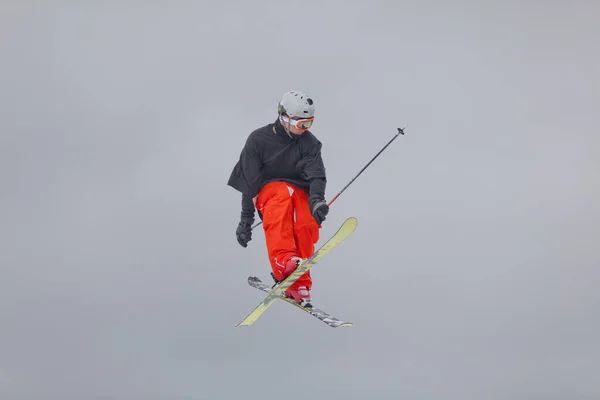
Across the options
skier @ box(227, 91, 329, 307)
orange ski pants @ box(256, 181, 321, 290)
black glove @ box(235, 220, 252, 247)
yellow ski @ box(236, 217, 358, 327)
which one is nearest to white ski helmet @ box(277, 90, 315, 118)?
skier @ box(227, 91, 329, 307)

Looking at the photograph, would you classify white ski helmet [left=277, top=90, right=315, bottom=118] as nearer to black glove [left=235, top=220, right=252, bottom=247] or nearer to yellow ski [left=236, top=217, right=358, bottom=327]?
yellow ski [left=236, top=217, right=358, bottom=327]

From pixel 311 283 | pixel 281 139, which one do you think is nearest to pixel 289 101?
pixel 281 139

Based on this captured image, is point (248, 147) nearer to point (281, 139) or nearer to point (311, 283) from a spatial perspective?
point (281, 139)

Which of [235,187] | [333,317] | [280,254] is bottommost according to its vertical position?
[333,317]

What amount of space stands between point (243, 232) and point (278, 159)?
5.05 ft

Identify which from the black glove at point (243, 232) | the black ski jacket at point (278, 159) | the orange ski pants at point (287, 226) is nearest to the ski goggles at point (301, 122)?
the black ski jacket at point (278, 159)

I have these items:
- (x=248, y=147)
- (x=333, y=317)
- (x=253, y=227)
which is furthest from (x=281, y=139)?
(x=333, y=317)

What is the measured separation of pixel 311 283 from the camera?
58.0 ft

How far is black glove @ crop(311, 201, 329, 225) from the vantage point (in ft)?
55.6

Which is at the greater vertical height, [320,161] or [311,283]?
[320,161]

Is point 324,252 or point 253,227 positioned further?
point 253,227

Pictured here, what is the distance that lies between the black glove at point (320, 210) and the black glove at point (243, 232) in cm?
172

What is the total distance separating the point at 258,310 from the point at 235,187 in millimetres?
2241

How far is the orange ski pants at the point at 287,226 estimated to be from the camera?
17.4 meters
